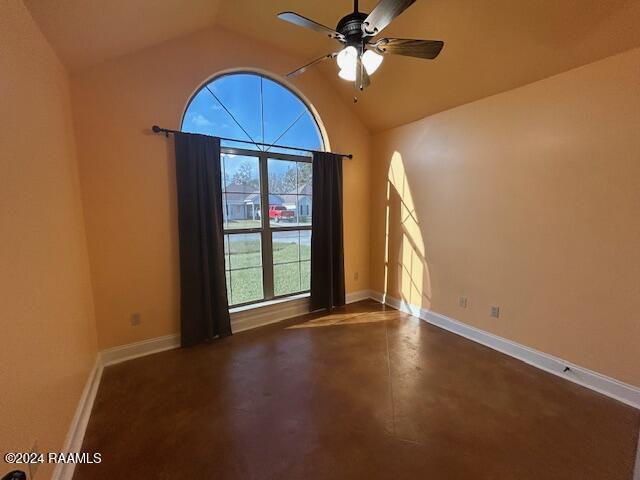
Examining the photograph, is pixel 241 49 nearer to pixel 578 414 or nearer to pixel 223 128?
pixel 223 128

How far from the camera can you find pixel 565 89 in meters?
2.08

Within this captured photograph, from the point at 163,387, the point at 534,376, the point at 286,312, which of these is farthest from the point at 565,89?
the point at 163,387

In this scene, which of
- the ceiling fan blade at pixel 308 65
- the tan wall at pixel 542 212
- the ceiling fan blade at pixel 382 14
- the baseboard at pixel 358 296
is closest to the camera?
the ceiling fan blade at pixel 382 14

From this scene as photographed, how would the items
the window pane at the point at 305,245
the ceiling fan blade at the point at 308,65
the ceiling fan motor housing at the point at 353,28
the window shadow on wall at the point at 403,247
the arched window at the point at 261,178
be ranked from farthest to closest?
the window pane at the point at 305,245 < the window shadow on wall at the point at 403,247 < the arched window at the point at 261,178 < the ceiling fan blade at the point at 308,65 < the ceiling fan motor housing at the point at 353,28

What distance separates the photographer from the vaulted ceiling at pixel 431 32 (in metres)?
1.69

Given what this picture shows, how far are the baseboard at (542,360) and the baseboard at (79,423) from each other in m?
3.22

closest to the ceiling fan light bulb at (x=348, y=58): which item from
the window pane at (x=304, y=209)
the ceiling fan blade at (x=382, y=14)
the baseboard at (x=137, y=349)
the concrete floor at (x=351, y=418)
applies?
the ceiling fan blade at (x=382, y=14)

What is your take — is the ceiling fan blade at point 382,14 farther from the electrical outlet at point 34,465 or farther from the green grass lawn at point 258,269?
the electrical outlet at point 34,465

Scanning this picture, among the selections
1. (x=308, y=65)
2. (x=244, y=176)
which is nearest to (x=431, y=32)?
(x=308, y=65)

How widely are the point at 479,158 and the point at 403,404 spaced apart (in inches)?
92.7

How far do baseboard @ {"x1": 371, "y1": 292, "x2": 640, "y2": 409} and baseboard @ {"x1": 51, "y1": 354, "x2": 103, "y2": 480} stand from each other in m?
3.22

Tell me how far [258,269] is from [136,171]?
158 cm

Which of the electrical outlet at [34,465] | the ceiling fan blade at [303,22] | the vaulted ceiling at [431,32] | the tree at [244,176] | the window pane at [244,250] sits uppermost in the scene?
the vaulted ceiling at [431,32]

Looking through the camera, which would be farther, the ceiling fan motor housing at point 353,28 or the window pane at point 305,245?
the window pane at point 305,245
